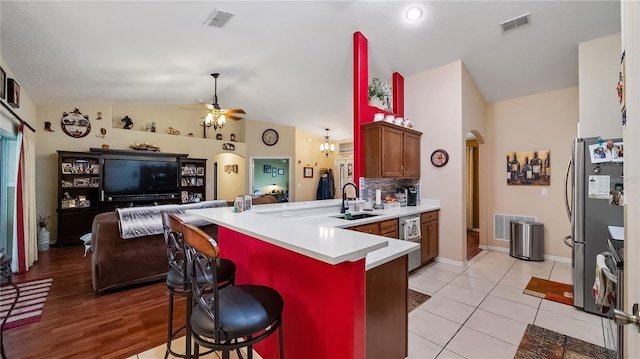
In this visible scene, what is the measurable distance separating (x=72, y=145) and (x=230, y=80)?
11.5 feet

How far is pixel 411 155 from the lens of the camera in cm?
422

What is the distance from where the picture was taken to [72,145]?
5.36 m

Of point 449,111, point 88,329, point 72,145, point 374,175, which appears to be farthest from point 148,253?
point 449,111

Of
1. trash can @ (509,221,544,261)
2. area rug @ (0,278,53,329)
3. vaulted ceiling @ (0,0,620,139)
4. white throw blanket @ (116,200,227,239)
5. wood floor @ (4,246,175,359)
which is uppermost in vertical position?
vaulted ceiling @ (0,0,620,139)

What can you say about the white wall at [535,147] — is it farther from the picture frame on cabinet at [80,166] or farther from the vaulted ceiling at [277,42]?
the picture frame on cabinet at [80,166]

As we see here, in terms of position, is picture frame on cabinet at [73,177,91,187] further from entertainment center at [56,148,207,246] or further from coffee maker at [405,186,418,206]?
coffee maker at [405,186,418,206]

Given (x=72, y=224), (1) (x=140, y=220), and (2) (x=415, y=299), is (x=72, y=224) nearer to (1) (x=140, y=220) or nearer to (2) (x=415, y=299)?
(1) (x=140, y=220)

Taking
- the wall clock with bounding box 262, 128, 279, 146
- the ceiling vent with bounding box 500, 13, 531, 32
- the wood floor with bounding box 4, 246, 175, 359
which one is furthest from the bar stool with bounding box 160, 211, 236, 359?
the wall clock with bounding box 262, 128, 279, 146

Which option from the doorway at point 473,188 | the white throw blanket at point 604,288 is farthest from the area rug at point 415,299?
the doorway at point 473,188

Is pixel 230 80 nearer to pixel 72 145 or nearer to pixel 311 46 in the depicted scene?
pixel 311 46

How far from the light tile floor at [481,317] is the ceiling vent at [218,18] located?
311cm

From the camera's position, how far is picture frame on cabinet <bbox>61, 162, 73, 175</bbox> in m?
5.17

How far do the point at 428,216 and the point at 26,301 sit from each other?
4910mm

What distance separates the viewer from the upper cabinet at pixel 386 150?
3672mm
